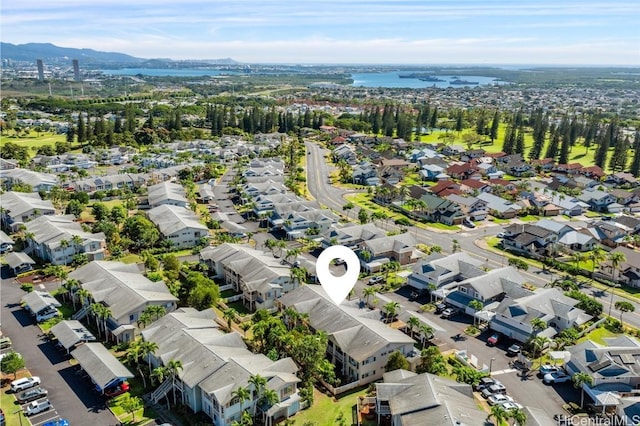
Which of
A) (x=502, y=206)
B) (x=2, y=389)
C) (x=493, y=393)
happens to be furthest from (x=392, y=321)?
(x=502, y=206)

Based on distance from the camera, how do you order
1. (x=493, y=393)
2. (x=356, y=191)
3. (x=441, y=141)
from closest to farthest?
1. (x=493, y=393)
2. (x=356, y=191)
3. (x=441, y=141)

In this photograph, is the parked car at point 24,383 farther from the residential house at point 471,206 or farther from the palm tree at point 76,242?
the residential house at point 471,206

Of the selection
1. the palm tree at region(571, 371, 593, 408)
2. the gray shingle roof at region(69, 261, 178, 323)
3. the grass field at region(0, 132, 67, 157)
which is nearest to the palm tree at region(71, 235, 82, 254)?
the gray shingle roof at region(69, 261, 178, 323)

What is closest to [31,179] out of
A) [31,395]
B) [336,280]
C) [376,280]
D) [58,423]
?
[31,395]

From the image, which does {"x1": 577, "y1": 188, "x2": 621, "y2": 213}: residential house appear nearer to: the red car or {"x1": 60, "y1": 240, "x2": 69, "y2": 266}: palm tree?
the red car

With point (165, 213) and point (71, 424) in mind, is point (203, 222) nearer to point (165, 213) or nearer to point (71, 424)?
point (165, 213)
